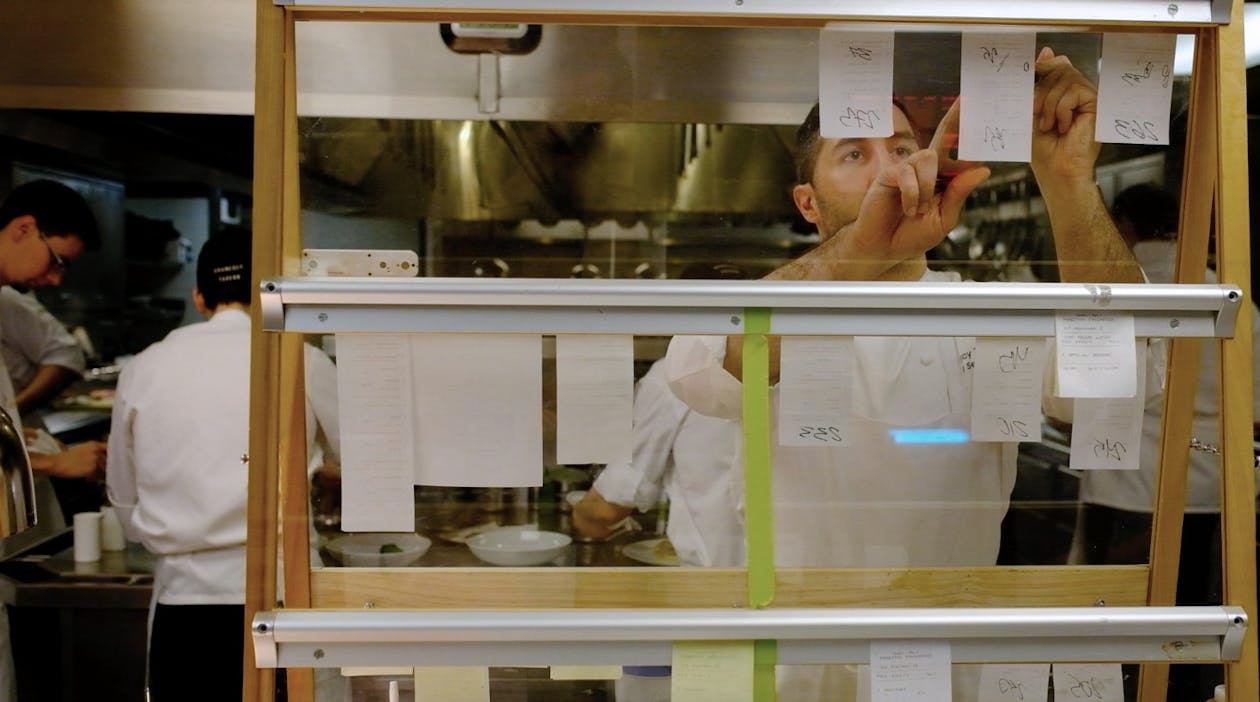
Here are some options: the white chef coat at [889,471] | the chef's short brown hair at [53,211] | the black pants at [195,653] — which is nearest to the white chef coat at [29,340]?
the chef's short brown hair at [53,211]

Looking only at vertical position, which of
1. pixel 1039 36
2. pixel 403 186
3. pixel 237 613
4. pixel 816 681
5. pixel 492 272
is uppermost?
pixel 1039 36

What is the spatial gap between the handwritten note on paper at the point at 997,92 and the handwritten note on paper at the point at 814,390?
31cm

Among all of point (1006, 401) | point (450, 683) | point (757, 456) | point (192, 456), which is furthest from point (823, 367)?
point (192, 456)

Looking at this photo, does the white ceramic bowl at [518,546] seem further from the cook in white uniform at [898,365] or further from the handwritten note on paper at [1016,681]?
the handwritten note on paper at [1016,681]

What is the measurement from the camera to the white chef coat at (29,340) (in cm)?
341

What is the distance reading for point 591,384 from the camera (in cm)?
114

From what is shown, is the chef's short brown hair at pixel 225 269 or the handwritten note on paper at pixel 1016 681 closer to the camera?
the handwritten note on paper at pixel 1016 681

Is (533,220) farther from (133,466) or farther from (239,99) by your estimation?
(133,466)

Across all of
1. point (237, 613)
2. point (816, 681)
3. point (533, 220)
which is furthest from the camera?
point (237, 613)

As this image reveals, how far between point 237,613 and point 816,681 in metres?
1.60

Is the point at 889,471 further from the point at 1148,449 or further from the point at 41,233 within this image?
the point at 41,233

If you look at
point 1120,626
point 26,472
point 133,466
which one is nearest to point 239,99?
point 133,466

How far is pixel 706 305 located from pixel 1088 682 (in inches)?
30.6

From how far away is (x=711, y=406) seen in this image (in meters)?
1.42
